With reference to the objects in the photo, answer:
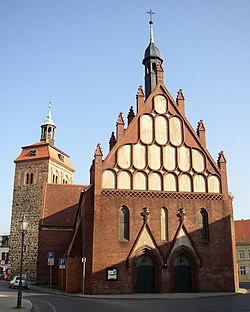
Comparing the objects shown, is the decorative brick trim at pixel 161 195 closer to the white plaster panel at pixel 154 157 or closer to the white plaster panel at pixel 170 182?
the white plaster panel at pixel 170 182

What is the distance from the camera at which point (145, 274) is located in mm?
29156

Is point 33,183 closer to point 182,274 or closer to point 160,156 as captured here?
point 160,156

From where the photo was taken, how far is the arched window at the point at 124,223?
29550mm

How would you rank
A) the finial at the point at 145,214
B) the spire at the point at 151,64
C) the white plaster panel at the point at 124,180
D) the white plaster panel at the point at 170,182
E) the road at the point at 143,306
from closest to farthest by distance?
1. the road at the point at 143,306
2. the finial at the point at 145,214
3. the white plaster panel at the point at 124,180
4. the white plaster panel at the point at 170,182
5. the spire at the point at 151,64

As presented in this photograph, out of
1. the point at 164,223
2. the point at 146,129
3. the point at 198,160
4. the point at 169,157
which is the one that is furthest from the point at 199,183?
the point at 146,129

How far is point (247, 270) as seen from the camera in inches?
2482

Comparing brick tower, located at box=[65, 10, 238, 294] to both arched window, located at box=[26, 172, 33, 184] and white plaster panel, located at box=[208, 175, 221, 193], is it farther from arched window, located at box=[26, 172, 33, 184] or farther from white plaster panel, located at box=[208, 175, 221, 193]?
arched window, located at box=[26, 172, 33, 184]

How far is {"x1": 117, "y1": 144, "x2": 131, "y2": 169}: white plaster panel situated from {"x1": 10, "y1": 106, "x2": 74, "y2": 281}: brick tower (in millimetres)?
23979

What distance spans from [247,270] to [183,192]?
38856mm

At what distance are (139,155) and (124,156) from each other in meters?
1.23

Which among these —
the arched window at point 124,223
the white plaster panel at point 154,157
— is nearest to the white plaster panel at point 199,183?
the white plaster panel at point 154,157

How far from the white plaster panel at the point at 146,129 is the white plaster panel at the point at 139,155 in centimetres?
61

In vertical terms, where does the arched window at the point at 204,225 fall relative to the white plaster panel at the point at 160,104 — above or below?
below

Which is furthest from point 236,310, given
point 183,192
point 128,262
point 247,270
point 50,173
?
point 247,270
